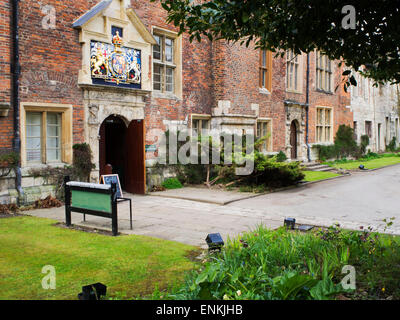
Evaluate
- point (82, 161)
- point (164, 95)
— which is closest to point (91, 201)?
point (82, 161)

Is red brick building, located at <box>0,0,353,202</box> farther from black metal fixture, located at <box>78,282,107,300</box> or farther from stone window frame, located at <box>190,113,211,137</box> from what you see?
black metal fixture, located at <box>78,282,107,300</box>

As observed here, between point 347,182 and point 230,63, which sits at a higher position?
point 230,63

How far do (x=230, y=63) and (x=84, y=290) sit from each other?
1323 centimetres

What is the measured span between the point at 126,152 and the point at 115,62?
2881 millimetres

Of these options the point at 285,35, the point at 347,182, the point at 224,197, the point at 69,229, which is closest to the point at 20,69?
the point at 69,229

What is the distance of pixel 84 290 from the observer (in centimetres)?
407

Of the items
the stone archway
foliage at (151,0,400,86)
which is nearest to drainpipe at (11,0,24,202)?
the stone archway

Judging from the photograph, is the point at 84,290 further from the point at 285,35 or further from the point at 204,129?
the point at 204,129

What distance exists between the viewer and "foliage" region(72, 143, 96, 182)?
36.2 feet

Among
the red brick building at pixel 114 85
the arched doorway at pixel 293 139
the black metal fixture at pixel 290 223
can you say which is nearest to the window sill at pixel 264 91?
the red brick building at pixel 114 85

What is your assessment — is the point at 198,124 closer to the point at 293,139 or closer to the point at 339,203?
the point at 339,203

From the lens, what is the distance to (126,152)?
12977 mm

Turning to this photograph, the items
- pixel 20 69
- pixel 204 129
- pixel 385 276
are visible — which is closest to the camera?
pixel 385 276

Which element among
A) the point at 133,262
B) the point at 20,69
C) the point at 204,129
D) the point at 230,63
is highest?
the point at 230,63
